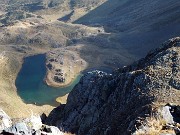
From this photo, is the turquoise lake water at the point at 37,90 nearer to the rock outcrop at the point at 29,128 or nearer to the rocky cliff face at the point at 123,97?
the rocky cliff face at the point at 123,97

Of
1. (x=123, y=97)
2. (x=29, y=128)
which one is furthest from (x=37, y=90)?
(x=29, y=128)

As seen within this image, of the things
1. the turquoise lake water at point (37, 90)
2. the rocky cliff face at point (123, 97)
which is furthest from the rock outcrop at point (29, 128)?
the turquoise lake water at point (37, 90)

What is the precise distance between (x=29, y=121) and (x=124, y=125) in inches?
460

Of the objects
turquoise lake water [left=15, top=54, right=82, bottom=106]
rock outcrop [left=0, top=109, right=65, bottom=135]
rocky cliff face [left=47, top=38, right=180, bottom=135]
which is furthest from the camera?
turquoise lake water [left=15, top=54, right=82, bottom=106]

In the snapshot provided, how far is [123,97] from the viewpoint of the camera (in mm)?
55344

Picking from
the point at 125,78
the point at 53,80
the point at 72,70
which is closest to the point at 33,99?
the point at 53,80

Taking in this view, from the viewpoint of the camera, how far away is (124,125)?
146 ft

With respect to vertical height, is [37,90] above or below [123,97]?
below

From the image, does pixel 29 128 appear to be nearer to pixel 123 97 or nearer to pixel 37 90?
pixel 123 97

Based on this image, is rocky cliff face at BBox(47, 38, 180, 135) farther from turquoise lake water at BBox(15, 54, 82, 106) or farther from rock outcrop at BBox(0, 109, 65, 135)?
turquoise lake water at BBox(15, 54, 82, 106)

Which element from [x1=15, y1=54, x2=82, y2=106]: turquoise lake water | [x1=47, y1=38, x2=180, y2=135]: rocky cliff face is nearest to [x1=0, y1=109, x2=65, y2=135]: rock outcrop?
[x1=47, y1=38, x2=180, y2=135]: rocky cliff face

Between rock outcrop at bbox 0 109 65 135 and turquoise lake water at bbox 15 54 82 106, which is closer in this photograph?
rock outcrop at bbox 0 109 65 135

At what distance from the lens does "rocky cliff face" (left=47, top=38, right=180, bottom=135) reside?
4753cm

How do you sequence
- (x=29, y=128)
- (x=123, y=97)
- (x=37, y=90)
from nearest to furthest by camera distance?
(x=29, y=128)
(x=123, y=97)
(x=37, y=90)
